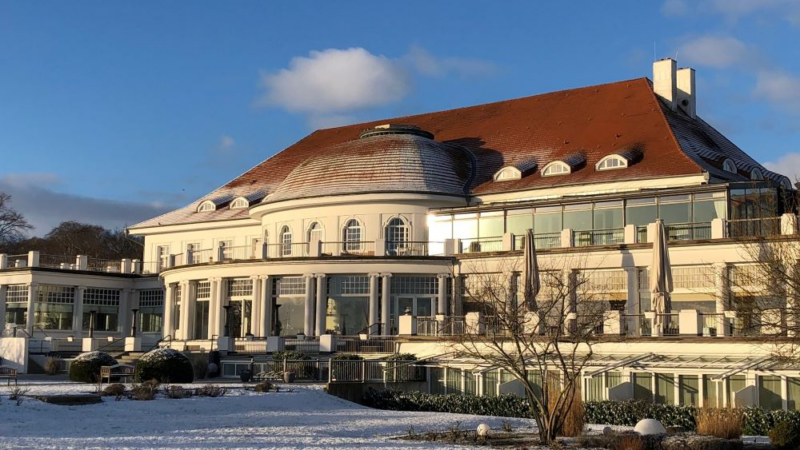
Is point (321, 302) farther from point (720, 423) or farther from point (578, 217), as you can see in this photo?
point (720, 423)

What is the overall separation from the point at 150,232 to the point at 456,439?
44751 millimetres

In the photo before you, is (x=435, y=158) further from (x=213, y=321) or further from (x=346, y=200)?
(x=213, y=321)

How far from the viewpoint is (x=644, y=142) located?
45.6 metres

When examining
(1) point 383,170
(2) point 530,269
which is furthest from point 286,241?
(2) point 530,269

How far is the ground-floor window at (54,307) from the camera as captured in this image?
182ft

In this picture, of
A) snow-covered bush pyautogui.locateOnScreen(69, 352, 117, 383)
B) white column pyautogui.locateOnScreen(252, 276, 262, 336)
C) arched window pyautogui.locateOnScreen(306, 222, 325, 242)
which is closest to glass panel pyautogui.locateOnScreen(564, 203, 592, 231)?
arched window pyautogui.locateOnScreen(306, 222, 325, 242)

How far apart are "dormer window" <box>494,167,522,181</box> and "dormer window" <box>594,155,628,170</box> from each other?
400 cm

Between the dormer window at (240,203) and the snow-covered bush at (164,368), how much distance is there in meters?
24.9

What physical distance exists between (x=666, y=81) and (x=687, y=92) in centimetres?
194

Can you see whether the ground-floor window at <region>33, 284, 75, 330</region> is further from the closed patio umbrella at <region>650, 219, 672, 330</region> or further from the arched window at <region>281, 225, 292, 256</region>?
the closed patio umbrella at <region>650, 219, 672, 330</region>

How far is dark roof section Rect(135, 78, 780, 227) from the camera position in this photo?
145 feet

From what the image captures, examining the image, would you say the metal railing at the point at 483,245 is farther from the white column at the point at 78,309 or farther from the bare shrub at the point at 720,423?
the white column at the point at 78,309

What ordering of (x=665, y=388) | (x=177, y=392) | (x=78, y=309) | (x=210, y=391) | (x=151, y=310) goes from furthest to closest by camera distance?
(x=151, y=310), (x=78, y=309), (x=665, y=388), (x=210, y=391), (x=177, y=392)

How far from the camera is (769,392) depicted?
90.9 feet
